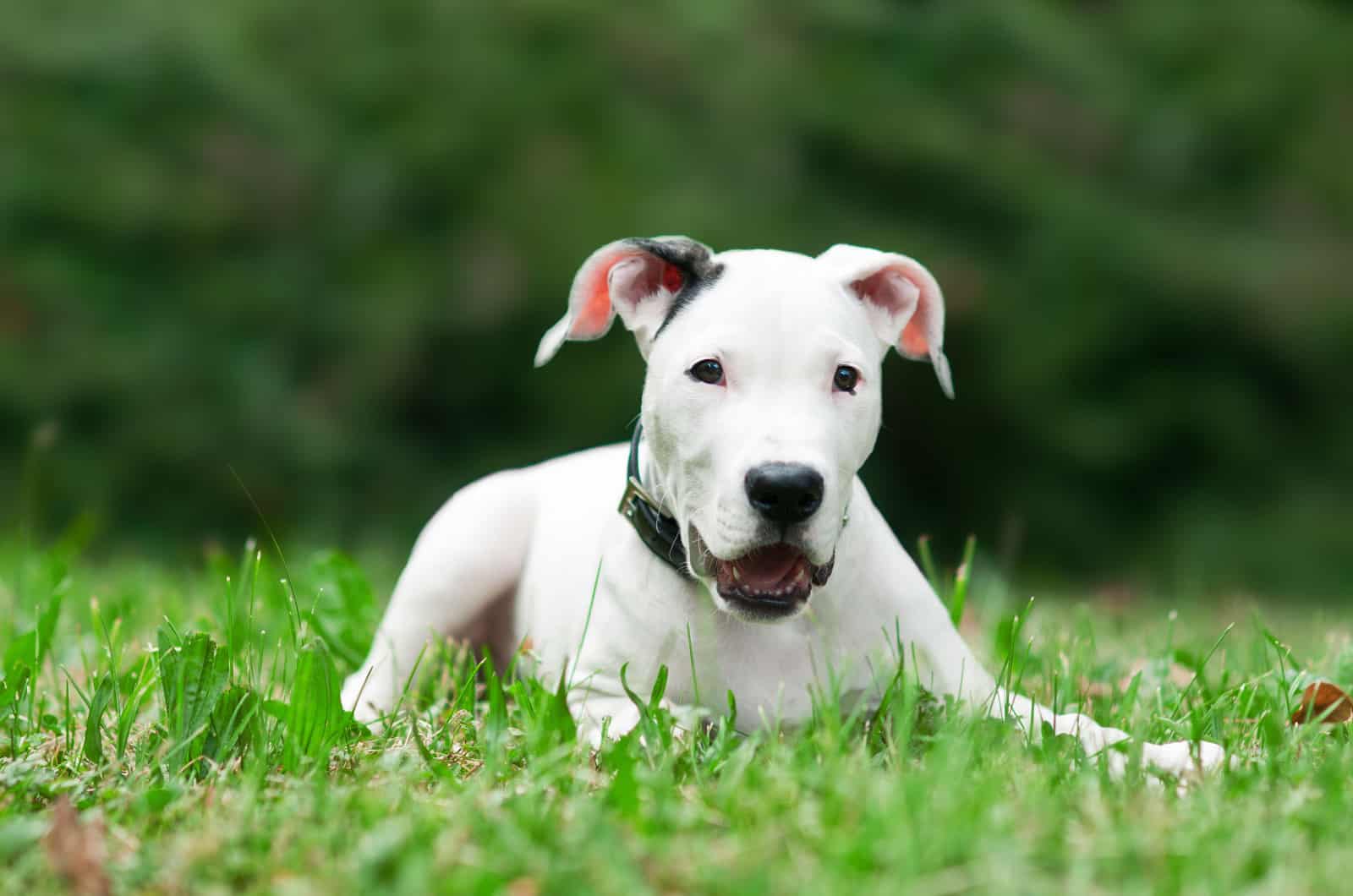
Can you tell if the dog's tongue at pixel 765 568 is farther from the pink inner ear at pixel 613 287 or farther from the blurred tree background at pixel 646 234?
the blurred tree background at pixel 646 234

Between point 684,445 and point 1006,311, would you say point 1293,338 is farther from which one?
point 684,445

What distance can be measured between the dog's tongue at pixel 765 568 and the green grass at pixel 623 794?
29 centimetres

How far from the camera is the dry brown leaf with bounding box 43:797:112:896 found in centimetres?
199

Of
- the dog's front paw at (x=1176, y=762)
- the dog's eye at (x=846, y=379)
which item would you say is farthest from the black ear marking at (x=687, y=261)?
the dog's front paw at (x=1176, y=762)

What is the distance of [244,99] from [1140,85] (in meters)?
7.17

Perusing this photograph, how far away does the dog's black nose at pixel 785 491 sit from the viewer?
2.65m

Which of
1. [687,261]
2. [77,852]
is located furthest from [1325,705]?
[77,852]

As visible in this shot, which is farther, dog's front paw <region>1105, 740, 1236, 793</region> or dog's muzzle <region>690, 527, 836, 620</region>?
dog's muzzle <region>690, 527, 836, 620</region>

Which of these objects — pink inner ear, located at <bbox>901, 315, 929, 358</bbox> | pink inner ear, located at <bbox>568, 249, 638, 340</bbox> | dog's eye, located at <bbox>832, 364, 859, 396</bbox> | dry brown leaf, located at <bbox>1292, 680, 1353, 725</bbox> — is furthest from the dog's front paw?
pink inner ear, located at <bbox>568, 249, 638, 340</bbox>

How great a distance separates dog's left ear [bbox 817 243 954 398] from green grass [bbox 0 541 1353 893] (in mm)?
721

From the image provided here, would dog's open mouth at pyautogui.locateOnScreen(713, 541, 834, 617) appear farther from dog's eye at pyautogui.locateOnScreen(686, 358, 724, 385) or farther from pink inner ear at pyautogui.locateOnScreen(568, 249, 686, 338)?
pink inner ear at pyautogui.locateOnScreen(568, 249, 686, 338)

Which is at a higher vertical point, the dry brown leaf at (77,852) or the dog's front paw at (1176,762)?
the dog's front paw at (1176,762)

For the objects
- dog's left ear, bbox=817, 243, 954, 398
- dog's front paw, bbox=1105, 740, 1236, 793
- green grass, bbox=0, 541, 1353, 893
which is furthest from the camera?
dog's left ear, bbox=817, 243, 954, 398

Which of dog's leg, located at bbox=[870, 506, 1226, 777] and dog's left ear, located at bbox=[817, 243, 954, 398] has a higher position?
dog's left ear, located at bbox=[817, 243, 954, 398]
